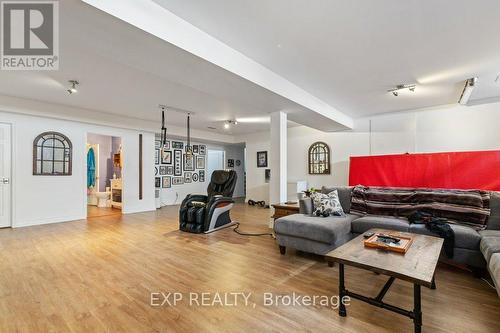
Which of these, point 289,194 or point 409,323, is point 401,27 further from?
point 289,194

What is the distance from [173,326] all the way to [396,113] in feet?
19.5

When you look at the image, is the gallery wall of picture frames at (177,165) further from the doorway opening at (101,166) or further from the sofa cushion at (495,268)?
the sofa cushion at (495,268)

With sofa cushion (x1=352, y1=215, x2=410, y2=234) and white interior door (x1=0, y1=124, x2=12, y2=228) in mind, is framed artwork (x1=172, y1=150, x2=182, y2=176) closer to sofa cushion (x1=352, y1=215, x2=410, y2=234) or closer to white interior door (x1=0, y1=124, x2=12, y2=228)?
white interior door (x1=0, y1=124, x2=12, y2=228)

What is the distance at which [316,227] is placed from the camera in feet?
9.61

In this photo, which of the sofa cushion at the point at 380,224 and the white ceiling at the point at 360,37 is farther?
the sofa cushion at the point at 380,224

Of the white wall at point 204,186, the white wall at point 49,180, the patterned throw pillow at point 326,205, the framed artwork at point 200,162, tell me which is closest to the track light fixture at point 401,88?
the patterned throw pillow at point 326,205

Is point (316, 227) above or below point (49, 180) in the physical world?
below

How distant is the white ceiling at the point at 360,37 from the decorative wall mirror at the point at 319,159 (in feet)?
9.41

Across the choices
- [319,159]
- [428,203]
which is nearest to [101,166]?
[319,159]

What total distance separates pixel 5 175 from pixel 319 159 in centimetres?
709

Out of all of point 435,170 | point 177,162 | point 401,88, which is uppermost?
point 401,88

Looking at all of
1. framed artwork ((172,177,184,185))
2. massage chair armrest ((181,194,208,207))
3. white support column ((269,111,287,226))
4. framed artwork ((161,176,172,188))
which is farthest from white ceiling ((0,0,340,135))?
framed artwork ((172,177,184,185))

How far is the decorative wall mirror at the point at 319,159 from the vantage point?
6.52 meters

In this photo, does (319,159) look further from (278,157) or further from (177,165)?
(177,165)
